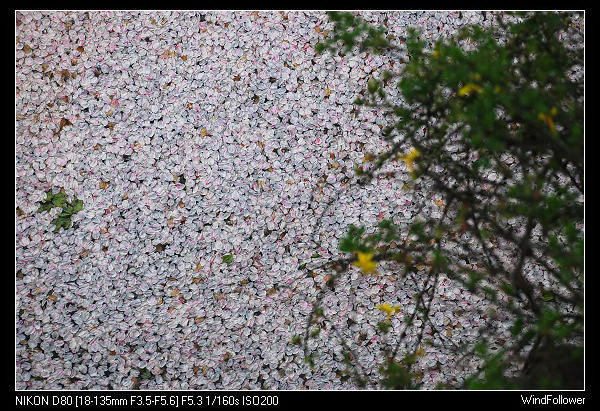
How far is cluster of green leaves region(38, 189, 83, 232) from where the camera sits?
7.94 ft

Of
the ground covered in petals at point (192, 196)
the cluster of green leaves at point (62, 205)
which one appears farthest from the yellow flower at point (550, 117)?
the cluster of green leaves at point (62, 205)

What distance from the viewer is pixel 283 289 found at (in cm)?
238

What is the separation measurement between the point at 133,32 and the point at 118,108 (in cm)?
37

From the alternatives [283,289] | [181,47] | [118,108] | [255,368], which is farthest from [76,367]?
[181,47]

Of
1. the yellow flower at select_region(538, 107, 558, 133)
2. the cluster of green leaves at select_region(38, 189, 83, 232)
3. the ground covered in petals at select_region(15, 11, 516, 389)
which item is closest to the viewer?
the yellow flower at select_region(538, 107, 558, 133)

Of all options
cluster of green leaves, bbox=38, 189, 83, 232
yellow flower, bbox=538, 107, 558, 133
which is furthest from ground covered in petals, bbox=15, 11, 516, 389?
yellow flower, bbox=538, 107, 558, 133

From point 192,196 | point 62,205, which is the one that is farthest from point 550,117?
point 62,205

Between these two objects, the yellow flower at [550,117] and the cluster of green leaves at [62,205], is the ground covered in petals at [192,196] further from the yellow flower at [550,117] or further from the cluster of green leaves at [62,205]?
the yellow flower at [550,117]

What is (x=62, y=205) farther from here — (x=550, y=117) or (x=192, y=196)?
(x=550, y=117)

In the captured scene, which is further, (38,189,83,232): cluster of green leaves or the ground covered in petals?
(38,189,83,232): cluster of green leaves

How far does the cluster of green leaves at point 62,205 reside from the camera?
7.94 ft

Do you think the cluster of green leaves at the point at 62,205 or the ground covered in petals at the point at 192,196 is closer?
the ground covered in petals at the point at 192,196

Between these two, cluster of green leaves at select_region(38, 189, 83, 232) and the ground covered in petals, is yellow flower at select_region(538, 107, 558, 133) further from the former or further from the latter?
cluster of green leaves at select_region(38, 189, 83, 232)
